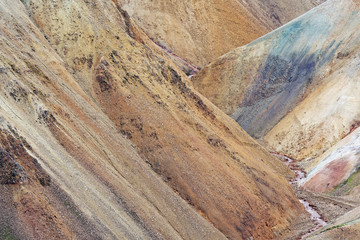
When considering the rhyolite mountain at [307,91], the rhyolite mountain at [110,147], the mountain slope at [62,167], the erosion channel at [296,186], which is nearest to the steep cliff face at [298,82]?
the rhyolite mountain at [307,91]

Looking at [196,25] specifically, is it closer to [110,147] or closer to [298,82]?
[298,82]

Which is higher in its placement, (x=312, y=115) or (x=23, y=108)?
(x=23, y=108)

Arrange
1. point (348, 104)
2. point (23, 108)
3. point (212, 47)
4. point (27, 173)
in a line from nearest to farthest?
point (27, 173)
point (23, 108)
point (348, 104)
point (212, 47)

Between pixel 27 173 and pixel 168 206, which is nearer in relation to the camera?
pixel 27 173

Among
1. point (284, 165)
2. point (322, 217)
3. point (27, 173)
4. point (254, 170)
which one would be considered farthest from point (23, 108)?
point (284, 165)

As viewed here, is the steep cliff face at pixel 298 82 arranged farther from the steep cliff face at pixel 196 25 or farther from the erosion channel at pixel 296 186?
the steep cliff face at pixel 196 25

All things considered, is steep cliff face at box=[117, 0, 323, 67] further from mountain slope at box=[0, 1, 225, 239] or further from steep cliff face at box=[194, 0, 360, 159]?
mountain slope at box=[0, 1, 225, 239]

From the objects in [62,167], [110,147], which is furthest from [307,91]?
[62,167]

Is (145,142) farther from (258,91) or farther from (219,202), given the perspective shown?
(258,91)
